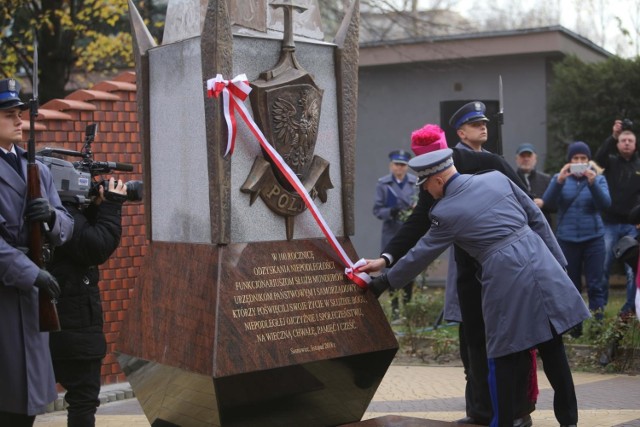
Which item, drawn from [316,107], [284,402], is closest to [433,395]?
[284,402]

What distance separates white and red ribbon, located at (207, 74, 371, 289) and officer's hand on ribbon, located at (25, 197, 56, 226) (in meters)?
1.08

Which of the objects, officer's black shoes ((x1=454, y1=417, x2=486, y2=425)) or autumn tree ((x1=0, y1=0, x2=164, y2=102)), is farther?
autumn tree ((x1=0, y1=0, x2=164, y2=102))

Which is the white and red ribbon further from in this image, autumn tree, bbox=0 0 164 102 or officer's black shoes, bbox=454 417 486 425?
autumn tree, bbox=0 0 164 102

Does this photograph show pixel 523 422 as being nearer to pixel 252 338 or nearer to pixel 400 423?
pixel 400 423

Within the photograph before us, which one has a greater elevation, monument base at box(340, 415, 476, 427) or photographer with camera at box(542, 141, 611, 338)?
photographer with camera at box(542, 141, 611, 338)

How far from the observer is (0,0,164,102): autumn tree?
16562 mm

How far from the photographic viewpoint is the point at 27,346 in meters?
5.00

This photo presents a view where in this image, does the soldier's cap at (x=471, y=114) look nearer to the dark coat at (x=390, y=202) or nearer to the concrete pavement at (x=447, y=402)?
the concrete pavement at (x=447, y=402)

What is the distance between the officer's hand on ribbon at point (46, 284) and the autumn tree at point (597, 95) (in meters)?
12.1

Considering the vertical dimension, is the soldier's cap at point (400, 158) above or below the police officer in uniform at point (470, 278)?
above

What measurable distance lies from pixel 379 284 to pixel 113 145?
3.43 m

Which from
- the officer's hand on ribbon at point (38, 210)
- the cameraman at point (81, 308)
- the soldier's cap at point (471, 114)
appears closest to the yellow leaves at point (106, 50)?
the soldier's cap at point (471, 114)

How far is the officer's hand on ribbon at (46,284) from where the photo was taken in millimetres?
4914

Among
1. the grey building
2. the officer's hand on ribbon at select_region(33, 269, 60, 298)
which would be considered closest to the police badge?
the officer's hand on ribbon at select_region(33, 269, 60, 298)
